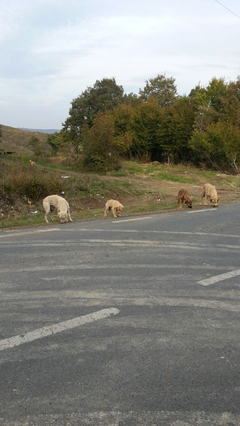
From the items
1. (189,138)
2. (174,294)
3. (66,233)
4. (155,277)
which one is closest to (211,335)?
(174,294)

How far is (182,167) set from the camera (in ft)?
108

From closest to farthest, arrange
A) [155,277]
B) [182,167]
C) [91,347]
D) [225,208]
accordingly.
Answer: [91,347], [155,277], [225,208], [182,167]

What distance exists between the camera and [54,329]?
4199 millimetres

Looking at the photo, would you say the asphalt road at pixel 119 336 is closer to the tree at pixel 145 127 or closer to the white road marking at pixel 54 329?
the white road marking at pixel 54 329

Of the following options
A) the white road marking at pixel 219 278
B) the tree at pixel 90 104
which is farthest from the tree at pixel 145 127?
the white road marking at pixel 219 278

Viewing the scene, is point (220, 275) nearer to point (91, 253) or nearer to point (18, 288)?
point (91, 253)

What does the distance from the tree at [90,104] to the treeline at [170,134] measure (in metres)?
1.03

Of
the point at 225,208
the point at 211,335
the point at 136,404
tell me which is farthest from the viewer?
the point at 225,208

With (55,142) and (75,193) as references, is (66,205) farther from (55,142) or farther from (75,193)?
(55,142)

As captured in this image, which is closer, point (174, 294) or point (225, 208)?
point (174, 294)

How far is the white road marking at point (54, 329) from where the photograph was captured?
3902 millimetres

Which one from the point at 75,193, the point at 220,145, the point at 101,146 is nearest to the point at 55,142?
the point at 101,146

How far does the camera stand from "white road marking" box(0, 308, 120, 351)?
3902 millimetres

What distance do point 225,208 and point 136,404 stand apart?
13.4 meters
